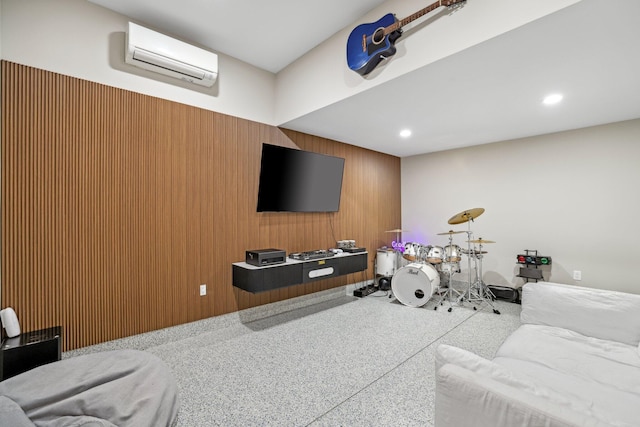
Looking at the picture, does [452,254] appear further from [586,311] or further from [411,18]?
[411,18]

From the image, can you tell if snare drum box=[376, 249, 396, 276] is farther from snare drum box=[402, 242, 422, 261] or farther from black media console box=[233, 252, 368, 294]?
black media console box=[233, 252, 368, 294]

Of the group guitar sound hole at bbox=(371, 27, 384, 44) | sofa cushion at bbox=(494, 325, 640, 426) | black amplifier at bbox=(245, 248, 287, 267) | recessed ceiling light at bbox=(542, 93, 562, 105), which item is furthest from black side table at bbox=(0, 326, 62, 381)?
recessed ceiling light at bbox=(542, 93, 562, 105)

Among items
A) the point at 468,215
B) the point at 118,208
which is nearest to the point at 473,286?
the point at 468,215

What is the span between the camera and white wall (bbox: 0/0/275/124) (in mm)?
2168

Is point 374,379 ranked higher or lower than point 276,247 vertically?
lower

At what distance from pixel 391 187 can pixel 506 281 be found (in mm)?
2404

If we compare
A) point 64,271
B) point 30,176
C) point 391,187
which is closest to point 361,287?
point 391,187

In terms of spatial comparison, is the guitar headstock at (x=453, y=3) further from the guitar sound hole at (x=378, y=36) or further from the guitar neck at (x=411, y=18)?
the guitar sound hole at (x=378, y=36)

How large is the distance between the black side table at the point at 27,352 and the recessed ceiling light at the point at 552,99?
15.2 ft

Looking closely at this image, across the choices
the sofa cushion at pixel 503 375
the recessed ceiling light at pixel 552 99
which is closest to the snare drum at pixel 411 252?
the recessed ceiling light at pixel 552 99

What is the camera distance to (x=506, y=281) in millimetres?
4398

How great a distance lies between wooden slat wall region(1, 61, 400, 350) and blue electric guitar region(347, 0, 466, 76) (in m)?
1.51

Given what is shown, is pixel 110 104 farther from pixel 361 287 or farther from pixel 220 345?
pixel 361 287

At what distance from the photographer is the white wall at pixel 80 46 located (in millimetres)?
2168
